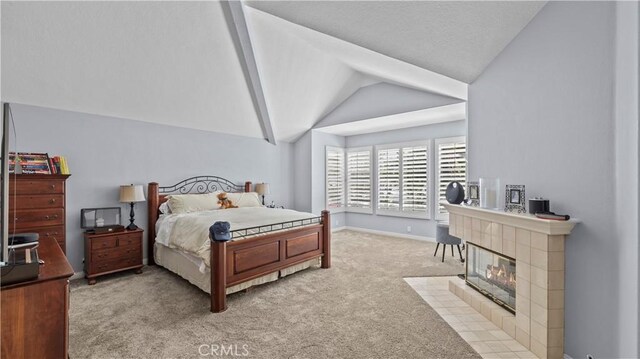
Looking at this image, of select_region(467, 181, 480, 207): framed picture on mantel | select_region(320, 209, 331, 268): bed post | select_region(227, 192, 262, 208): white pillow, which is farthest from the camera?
select_region(227, 192, 262, 208): white pillow

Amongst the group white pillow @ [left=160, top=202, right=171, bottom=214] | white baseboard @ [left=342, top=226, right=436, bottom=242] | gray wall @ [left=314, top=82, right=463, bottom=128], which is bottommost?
white baseboard @ [left=342, top=226, right=436, bottom=242]

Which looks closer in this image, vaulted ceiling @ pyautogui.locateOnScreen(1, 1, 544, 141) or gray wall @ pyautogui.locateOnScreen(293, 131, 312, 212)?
vaulted ceiling @ pyautogui.locateOnScreen(1, 1, 544, 141)

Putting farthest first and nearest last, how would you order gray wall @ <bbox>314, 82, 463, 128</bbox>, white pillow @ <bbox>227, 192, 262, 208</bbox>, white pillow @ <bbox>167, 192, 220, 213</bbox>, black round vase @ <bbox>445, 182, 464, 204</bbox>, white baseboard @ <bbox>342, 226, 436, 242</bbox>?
white baseboard @ <bbox>342, 226, 436, 242</bbox>, white pillow @ <bbox>227, 192, 262, 208</bbox>, gray wall @ <bbox>314, 82, 463, 128</bbox>, white pillow @ <bbox>167, 192, 220, 213</bbox>, black round vase @ <bbox>445, 182, 464, 204</bbox>

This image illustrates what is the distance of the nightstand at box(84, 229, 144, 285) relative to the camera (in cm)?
356

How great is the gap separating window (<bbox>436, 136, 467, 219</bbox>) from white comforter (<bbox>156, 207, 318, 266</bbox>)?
305cm

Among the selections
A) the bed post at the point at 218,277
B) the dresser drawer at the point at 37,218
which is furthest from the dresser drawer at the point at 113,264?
the bed post at the point at 218,277

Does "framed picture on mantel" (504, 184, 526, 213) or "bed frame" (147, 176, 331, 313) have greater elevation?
"framed picture on mantel" (504, 184, 526, 213)

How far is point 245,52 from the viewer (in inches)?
150

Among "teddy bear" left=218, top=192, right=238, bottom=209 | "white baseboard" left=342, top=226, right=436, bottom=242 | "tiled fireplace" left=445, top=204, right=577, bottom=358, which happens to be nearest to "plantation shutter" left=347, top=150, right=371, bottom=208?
"white baseboard" left=342, top=226, right=436, bottom=242

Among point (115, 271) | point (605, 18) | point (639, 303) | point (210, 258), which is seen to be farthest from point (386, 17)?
point (115, 271)

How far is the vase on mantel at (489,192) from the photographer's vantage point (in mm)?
2783

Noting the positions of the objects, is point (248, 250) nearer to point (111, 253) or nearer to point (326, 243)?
point (326, 243)

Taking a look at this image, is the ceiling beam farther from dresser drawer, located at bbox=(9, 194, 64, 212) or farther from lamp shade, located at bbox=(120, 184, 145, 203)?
dresser drawer, located at bbox=(9, 194, 64, 212)

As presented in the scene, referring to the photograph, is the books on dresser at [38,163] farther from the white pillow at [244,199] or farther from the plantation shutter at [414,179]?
the plantation shutter at [414,179]
